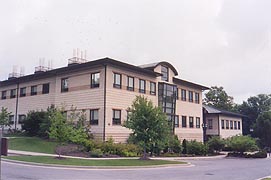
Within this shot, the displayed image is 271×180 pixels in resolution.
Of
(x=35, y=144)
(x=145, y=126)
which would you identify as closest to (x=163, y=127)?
(x=145, y=126)

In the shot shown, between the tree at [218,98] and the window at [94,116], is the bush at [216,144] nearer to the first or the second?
the window at [94,116]

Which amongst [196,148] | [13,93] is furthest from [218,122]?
[13,93]

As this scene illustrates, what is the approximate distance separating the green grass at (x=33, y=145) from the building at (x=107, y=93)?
481 centimetres

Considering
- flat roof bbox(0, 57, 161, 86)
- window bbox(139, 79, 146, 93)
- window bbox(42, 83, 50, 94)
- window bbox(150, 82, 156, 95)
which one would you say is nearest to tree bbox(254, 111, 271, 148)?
window bbox(150, 82, 156, 95)

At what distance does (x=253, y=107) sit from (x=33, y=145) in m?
62.3

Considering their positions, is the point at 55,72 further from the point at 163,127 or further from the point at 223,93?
the point at 223,93

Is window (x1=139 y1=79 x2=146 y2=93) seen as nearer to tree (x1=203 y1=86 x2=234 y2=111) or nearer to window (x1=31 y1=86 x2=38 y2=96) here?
window (x1=31 y1=86 x2=38 y2=96)

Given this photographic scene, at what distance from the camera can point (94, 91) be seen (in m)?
31.8

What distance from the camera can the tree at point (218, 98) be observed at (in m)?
79.3

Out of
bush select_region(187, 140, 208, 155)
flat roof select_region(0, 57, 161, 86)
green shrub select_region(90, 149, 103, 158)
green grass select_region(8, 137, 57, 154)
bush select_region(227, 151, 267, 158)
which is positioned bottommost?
bush select_region(227, 151, 267, 158)

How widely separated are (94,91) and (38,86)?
36.8ft

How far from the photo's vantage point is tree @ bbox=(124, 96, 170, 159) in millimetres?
24562

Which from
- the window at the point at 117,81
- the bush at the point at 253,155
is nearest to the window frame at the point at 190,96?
the bush at the point at 253,155

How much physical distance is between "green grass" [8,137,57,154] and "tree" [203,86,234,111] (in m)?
56.7
